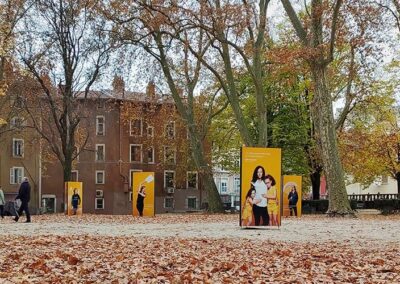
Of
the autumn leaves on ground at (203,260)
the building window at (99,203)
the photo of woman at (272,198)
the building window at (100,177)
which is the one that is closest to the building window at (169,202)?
the building window at (99,203)

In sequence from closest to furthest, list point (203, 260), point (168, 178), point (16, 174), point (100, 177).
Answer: point (203, 260) → point (16, 174) → point (100, 177) → point (168, 178)

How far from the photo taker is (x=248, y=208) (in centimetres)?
1980

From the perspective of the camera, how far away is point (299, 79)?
54594mm

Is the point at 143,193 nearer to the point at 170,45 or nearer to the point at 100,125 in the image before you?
the point at 170,45

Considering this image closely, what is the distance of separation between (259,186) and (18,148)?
60.3 m

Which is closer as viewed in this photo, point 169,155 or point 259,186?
point 259,186

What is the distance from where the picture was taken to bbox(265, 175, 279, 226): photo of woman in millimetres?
19844

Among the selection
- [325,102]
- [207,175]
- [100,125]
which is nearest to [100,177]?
[100,125]

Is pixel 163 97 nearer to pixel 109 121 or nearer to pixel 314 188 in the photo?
pixel 314 188

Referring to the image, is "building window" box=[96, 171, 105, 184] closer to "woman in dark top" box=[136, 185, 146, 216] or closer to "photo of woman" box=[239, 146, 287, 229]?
"woman in dark top" box=[136, 185, 146, 216]

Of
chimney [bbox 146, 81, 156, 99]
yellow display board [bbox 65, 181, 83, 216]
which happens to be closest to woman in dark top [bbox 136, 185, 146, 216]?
yellow display board [bbox 65, 181, 83, 216]

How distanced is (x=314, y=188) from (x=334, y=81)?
10.8 meters

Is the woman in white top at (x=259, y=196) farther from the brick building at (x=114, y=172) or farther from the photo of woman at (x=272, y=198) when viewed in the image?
the brick building at (x=114, y=172)

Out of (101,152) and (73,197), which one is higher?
(101,152)
